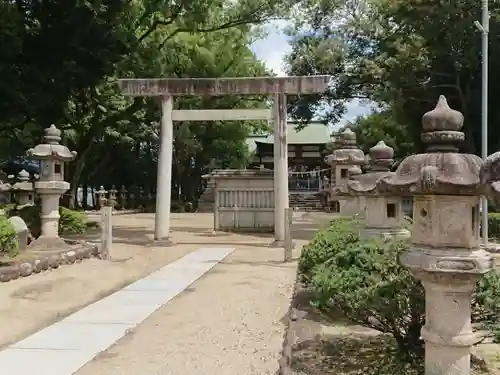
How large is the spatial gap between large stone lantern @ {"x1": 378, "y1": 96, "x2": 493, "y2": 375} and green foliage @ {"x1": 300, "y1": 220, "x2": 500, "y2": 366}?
0.45 m

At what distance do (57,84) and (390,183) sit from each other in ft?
43.9

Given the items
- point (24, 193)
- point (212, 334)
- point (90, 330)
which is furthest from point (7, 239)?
point (24, 193)

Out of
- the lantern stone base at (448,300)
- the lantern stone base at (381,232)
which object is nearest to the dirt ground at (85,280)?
the lantern stone base at (381,232)

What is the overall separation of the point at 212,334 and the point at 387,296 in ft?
9.22

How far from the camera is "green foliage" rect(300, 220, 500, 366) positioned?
4.84m

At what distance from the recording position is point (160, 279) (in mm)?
11156

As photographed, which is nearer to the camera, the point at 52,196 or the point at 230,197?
the point at 52,196

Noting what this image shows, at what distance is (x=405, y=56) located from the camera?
2098 cm

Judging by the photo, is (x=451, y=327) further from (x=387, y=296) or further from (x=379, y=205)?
(x=379, y=205)

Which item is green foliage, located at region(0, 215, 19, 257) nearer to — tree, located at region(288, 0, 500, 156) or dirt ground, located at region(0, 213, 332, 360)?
dirt ground, located at region(0, 213, 332, 360)

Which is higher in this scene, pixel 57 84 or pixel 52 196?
→ pixel 57 84

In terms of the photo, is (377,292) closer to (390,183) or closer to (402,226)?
(390,183)

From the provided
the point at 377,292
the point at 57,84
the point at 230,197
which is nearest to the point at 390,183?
the point at 377,292

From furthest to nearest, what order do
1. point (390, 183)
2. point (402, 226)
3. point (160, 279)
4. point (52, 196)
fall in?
point (52, 196)
point (160, 279)
point (402, 226)
point (390, 183)
